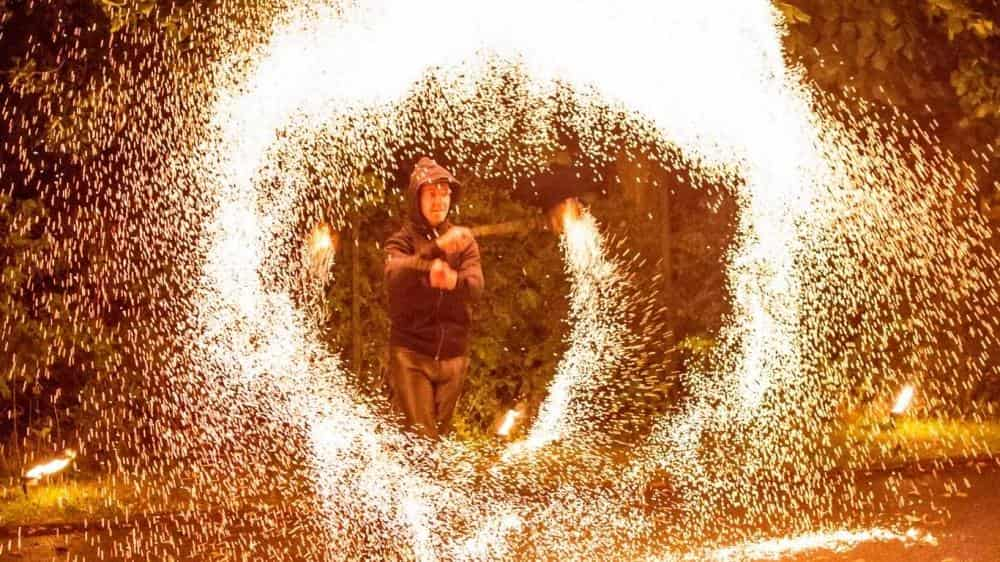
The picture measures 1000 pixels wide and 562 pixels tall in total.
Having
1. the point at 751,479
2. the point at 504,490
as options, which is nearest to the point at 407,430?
the point at 504,490

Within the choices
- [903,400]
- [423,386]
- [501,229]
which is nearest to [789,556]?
[423,386]

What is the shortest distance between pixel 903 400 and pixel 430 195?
520 cm

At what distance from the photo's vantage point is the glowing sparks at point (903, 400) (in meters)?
10.3

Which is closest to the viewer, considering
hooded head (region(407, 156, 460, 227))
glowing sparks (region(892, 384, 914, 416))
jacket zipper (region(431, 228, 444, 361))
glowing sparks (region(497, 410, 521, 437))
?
hooded head (region(407, 156, 460, 227))

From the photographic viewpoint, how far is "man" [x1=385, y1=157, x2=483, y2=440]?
6.79 metres

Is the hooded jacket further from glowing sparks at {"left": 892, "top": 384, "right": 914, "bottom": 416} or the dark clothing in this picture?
glowing sparks at {"left": 892, "top": 384, "right": 914, "bottom": 416}

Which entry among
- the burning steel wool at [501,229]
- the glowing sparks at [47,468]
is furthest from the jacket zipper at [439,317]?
the glowing sparks at [47,468]

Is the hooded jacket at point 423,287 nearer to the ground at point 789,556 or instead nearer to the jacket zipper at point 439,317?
the jacket zipper at point 439,317

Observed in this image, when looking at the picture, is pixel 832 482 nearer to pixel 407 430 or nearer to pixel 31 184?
pixel 407 430

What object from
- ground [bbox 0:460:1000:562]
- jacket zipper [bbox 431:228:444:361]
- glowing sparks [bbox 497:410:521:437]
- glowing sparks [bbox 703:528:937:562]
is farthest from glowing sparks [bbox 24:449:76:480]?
glowing sparks [bbox 703:528:937:562]

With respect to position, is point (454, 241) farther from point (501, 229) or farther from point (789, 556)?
point (501, 229)

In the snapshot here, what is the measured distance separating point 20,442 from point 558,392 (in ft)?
12.8

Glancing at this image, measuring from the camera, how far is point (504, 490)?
807cm

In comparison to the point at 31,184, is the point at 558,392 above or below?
below
